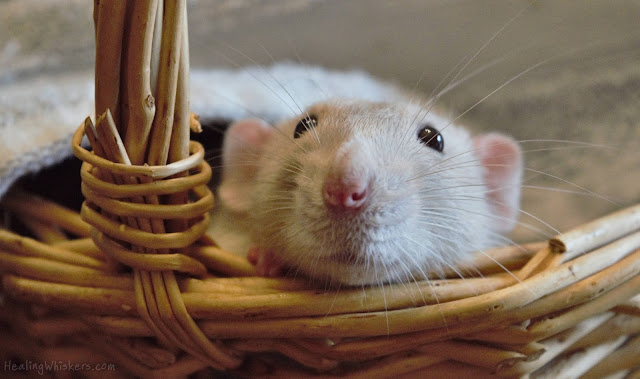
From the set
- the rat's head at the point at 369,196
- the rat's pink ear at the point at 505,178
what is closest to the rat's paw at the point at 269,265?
the rat's head at the point at 369,196

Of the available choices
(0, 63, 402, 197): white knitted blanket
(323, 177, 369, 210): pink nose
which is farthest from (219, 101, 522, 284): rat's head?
(0, 63, 402, 197): white knitted blanket

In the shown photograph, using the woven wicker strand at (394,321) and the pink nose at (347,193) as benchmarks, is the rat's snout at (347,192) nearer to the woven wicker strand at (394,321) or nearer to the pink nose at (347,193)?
the pink nose at (347,193)

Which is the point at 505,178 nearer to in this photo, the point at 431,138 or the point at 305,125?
the point at 431,138

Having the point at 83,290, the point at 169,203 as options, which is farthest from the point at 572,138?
the point at 83,290

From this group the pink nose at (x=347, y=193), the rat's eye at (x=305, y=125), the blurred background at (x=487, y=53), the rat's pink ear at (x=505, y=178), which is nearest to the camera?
the pink nose at (x=347, y=193)

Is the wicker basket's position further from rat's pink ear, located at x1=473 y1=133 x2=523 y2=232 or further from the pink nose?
rat's pink ear, located at x1=473 y1=133 x2=523 y2=232

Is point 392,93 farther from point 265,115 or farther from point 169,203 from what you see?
point 169,203
